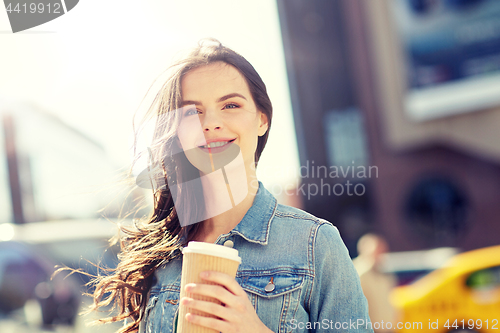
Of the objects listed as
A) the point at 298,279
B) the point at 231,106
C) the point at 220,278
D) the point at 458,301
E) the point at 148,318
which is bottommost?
the point at 458,301

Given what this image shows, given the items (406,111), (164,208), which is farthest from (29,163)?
(406,111)

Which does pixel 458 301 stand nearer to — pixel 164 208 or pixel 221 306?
pixel 164 208

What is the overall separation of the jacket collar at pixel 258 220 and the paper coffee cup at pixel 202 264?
0.80 feet

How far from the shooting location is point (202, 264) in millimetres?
940

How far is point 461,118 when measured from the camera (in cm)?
1052

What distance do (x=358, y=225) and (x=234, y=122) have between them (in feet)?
40.1

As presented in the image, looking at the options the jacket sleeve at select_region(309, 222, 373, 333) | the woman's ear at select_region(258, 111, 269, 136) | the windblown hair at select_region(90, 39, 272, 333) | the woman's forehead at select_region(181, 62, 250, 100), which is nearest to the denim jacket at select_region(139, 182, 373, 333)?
the jacket sleeve at select_region(309, 222, 373, 333)

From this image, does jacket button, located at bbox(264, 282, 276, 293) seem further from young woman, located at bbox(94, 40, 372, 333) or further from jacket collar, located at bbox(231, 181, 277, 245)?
jacket collar, located at bbox(231, 181, 277, 245)

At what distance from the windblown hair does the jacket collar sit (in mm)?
129

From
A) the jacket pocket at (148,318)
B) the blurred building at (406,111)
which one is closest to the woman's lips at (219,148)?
the jacket pocket at (148,318)

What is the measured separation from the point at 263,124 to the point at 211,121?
0.67 feet

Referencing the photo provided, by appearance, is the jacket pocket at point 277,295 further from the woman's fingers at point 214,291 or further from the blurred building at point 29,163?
the blurred building at point 29,163

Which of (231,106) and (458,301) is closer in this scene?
(231,106)

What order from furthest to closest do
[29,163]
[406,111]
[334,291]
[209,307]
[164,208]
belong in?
[406,111], [29,163], [164,208], [334,291], [209,307]
